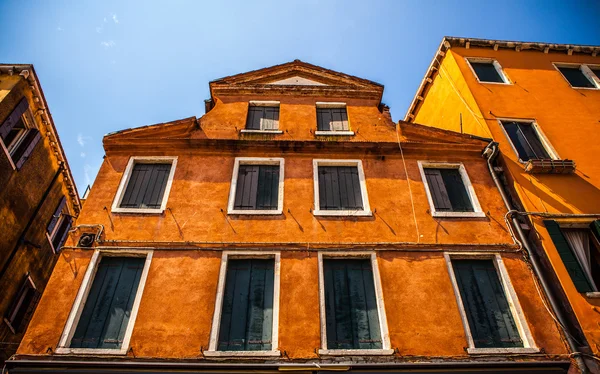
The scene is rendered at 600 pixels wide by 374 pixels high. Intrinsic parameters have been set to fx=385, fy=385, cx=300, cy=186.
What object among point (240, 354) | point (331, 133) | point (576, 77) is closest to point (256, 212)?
point (240, 354)

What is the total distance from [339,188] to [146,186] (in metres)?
5.37

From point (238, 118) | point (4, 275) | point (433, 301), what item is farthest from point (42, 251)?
point (433, 301)

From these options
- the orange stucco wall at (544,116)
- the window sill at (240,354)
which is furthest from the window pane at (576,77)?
the window sill at (240,354)

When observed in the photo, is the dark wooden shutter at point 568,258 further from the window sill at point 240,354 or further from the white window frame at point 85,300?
the white window frame at point 85,300

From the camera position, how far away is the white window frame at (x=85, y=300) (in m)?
7.52

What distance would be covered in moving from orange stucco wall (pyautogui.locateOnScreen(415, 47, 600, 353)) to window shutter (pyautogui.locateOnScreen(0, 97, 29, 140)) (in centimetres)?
1532

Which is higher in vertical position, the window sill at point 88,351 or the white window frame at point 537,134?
the white window frame at point 537,134

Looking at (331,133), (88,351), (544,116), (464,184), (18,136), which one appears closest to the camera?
(88,351)

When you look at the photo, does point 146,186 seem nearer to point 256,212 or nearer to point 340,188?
point 256,212

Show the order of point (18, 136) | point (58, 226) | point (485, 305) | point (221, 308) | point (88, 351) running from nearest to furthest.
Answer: point (88, 351) → point (221, 308) → point (485, 305) → point (18, 136) → point (58, 226)

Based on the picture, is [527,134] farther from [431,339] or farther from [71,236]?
[71,236]

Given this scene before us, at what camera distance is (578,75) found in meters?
15.6

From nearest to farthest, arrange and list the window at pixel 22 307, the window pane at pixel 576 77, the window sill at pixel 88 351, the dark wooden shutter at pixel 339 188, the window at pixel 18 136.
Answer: the window sill at pixel 88 351, the dark wooden shutter at pixel 339 188, the window at pixel 18 136, the window at pixel 22 307, the window pane at pixel 576 77

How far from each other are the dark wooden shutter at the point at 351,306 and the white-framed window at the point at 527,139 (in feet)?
21.3
